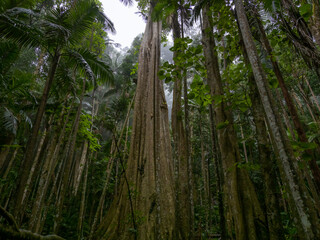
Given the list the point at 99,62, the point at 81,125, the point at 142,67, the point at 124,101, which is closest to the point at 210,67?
the point at 142,67

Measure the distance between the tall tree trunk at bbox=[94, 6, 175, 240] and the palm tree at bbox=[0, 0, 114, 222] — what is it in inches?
63.5

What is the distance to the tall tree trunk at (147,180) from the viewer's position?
3.30 metres

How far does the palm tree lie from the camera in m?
3.67

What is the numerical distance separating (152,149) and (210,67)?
2199 mm

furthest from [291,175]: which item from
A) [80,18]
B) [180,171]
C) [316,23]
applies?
[80,18]

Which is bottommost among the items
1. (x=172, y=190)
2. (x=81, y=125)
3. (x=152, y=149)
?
(x=172, y=190)

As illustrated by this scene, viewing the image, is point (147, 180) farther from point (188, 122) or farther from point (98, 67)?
point (98, 67)

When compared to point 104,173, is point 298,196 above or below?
below

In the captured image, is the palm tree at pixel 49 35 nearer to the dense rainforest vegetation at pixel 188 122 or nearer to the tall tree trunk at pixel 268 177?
the dense rainforest vegetation at pixel 188 122

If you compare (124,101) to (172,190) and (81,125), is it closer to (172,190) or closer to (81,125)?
(81,125)

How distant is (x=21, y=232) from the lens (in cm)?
96

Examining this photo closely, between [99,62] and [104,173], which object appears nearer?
[99,62]

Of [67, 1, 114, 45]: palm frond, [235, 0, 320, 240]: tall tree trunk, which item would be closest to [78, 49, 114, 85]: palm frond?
[67, 1, 114, 45]: palm frond

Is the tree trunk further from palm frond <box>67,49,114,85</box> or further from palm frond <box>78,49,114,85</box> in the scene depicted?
palm frond <box>78,49,114,85</box>
